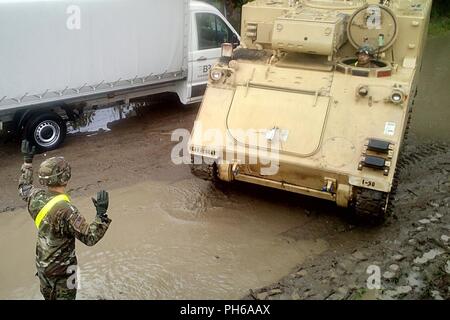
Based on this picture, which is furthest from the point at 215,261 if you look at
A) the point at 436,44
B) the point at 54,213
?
the point at 436,44

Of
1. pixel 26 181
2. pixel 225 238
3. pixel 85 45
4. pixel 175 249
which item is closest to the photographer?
pixel 26 181

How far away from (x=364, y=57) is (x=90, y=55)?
167 inches

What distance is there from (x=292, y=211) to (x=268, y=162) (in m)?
1.05

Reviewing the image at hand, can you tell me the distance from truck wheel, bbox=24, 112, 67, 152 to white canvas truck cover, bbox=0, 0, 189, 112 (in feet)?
1.46

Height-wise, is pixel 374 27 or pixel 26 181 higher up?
pixel 374 27

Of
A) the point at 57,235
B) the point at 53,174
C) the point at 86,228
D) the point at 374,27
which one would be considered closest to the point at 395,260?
the point at 374,27

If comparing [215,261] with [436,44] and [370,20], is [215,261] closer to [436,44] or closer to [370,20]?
[370,20]

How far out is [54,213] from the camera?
3596mm

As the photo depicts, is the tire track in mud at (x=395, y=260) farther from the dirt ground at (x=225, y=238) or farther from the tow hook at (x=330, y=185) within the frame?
the tow hook at (x=330, y=185)

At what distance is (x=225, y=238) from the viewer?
232 inches

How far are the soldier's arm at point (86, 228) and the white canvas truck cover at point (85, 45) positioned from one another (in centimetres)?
432

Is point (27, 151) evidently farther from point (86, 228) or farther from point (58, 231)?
point (86, 228)

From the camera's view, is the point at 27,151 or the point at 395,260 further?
the point at 395,260

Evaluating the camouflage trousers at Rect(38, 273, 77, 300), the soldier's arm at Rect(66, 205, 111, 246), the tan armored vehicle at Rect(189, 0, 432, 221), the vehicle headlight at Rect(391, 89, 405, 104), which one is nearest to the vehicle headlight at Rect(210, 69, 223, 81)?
the tan armored vehicle at Rect(189, 0, 432, 221)
